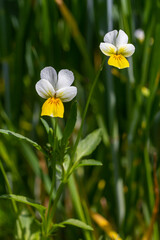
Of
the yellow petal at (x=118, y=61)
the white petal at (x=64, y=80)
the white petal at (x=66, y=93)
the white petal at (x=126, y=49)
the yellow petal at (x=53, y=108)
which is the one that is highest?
the white petal at (x=126, y=49)

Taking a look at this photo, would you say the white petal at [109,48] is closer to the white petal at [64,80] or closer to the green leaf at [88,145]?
the white petal at [64,80]

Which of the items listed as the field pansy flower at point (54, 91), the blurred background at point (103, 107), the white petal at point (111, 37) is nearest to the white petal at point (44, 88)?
the field pansy flower at point (54, 91)

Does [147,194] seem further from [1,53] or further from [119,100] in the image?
[1,53]

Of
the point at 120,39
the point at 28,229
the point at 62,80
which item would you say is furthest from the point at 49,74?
the point at 28,229

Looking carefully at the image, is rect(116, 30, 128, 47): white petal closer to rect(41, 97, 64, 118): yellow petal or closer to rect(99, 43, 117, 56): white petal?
rect(99, 43, 117, 56): white petal

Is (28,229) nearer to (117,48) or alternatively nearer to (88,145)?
(88,145)

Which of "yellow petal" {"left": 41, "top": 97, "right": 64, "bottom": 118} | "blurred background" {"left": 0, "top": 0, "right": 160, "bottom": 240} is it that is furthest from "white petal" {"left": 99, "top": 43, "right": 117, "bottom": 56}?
"blurred background" {"left": 0, "top": 0, "right": 160, "bottom": 240}

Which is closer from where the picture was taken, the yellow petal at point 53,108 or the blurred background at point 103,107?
the yellow petal at point 53,108
